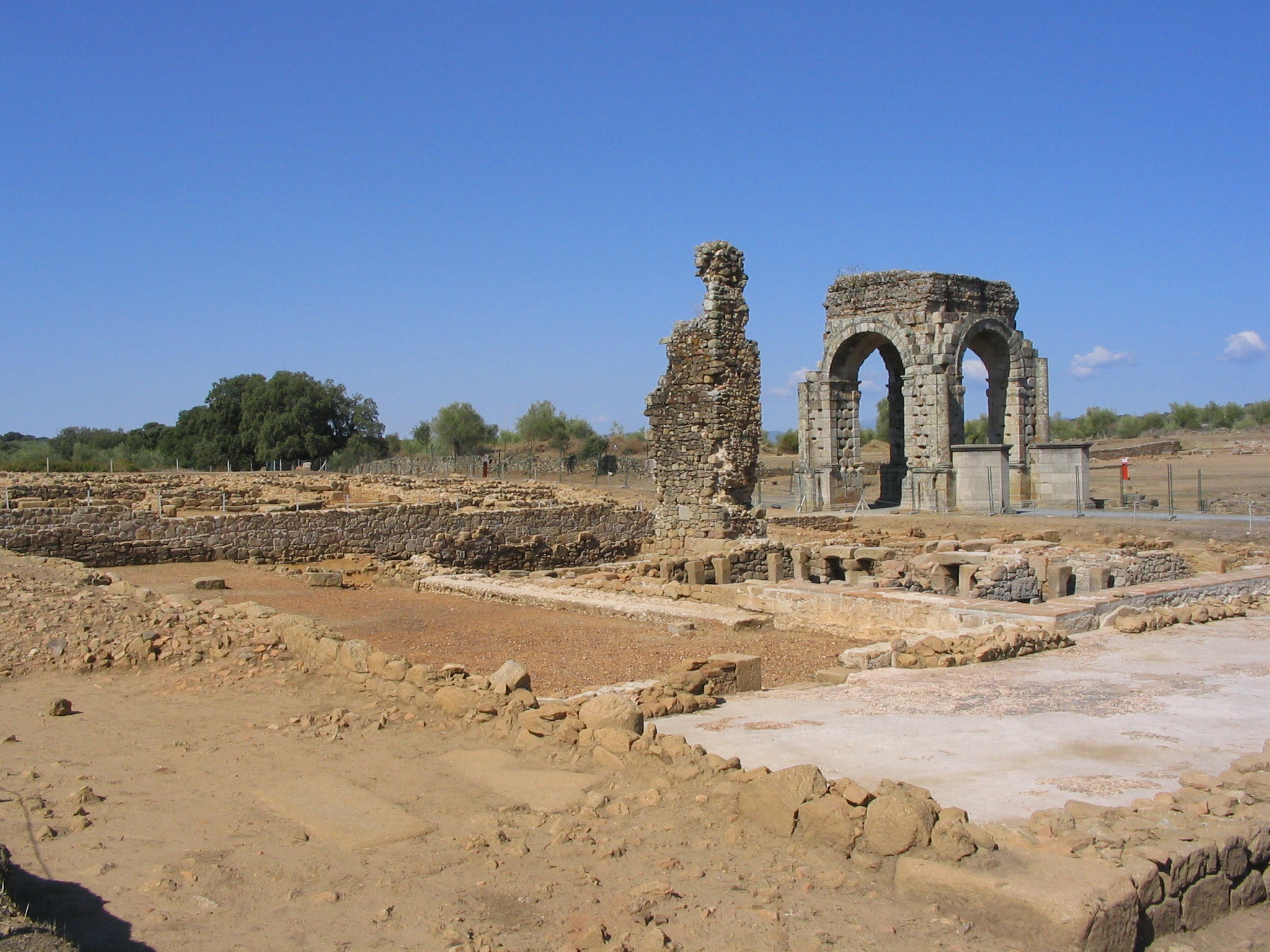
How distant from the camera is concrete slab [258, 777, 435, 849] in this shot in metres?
4.46

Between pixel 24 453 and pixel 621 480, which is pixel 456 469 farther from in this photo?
pixel 24 453

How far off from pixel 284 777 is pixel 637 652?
5012mm

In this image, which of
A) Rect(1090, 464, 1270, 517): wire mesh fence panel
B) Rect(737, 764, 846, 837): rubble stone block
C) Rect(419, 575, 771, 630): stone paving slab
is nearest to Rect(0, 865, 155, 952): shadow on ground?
Rect(737, 764, 846, 837): rubble stone block

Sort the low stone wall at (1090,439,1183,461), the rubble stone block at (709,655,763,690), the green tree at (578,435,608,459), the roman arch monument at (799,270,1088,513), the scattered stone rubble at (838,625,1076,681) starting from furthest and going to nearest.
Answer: the green tree at (578,435,608,459)
the low stone wall at (1090,439,1183,461)
the roman arch monument at (799,270,1088,513)
the scattered stone rubble at (838,625,1076,681)
the rubble stone block at (709,655,763,690)

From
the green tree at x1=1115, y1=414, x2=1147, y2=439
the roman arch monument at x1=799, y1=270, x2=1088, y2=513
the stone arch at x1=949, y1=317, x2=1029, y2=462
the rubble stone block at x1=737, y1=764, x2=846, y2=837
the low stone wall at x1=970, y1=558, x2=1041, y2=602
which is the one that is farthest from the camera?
the green tree at x1=1115, y1=414, x2=1147, y2=439

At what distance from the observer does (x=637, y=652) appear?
32.9 ft

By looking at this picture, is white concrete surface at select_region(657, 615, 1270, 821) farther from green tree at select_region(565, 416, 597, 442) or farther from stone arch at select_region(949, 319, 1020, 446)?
green tree at select_region(565, 416, 597, 442)

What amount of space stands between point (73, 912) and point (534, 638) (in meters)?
7.35

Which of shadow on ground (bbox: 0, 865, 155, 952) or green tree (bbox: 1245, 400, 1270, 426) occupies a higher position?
green tree (bbox: 1245, 400, 1270, 426)

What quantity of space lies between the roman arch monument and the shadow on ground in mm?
22700

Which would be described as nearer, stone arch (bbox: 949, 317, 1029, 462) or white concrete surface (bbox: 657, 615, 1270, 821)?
white concrete surface (bbox: 657, 615, 1270, 821)

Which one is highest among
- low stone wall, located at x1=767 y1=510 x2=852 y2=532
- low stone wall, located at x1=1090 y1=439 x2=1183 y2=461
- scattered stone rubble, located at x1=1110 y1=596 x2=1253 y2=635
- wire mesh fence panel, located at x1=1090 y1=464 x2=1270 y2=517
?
low stone wall, located at x1=1090 y1=439 x2=1183 y2=461

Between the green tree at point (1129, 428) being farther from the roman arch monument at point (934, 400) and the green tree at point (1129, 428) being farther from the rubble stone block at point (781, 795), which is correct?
the rubble stone block at point (781, 795)

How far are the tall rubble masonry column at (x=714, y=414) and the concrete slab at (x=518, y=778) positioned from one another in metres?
11.1
